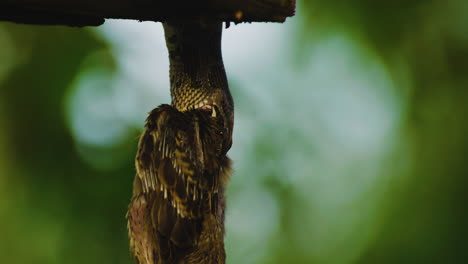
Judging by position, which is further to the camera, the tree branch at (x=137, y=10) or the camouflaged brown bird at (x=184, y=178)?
the camouflaged brown bird at (x=184, y=178)

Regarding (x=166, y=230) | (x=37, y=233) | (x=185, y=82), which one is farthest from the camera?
(x=37, y=233)

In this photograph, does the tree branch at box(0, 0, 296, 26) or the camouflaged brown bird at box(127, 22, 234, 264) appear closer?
the tree branch at box(0, 0, 296, 26)

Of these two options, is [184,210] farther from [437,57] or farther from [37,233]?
[437,57]

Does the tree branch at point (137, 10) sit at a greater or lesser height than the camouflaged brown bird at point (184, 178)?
greater

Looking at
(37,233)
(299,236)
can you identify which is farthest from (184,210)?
(299,236)

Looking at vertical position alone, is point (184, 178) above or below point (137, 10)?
below

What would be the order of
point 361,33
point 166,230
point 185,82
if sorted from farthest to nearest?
1. point 361,33
2. point 185,82
3. point 166,230

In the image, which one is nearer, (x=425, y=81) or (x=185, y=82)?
(x=185, y=82)

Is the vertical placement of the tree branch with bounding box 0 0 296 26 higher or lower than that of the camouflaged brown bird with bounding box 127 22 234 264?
higher
